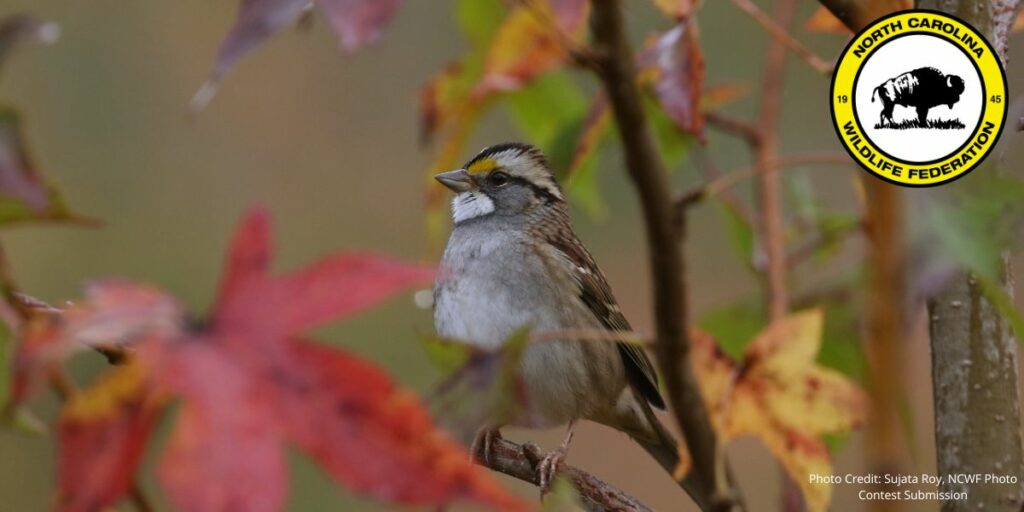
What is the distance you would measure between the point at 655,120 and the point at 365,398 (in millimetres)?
833

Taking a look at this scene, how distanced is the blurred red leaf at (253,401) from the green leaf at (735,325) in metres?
0.67

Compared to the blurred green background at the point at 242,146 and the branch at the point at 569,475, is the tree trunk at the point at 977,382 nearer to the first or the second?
the branch at the point at 569,475

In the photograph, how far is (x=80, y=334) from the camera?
49cm

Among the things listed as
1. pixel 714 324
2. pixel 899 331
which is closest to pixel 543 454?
pixel 714 324

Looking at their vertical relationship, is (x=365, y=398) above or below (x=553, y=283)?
below

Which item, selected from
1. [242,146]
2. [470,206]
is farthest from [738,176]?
[242,146]

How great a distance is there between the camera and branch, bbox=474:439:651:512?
1.00 metres

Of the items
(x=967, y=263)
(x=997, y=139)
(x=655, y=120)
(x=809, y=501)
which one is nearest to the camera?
(x=967, y=263)

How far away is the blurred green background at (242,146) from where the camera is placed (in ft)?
11.7

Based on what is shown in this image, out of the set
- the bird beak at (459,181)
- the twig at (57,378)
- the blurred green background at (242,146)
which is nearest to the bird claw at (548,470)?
the twig at (57,378)

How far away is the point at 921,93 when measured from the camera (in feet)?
3.17

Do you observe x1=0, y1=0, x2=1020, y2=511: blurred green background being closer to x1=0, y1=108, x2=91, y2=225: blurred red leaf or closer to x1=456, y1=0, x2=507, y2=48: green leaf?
x1=456, y1=0, x2=507, y2=48: green leaf

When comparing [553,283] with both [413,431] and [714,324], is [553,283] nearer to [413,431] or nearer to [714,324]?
[714,324]

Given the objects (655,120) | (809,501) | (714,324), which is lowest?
(809,501)
